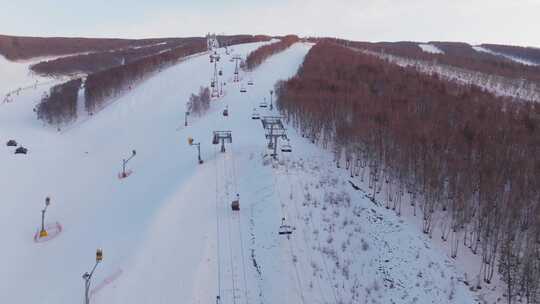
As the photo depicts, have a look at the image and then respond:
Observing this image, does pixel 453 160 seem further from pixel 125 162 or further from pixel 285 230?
pixel 125 162

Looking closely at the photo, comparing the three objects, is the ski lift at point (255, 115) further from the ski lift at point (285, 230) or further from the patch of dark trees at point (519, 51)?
the patch of dark trees at point (519, 51)

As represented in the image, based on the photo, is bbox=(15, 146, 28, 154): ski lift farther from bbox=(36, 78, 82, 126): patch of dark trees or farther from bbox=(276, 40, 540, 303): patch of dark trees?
bbox=(276, 40, 540, 303): patch of dark trees

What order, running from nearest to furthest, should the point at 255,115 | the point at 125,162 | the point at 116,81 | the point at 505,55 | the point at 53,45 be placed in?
the point at 125,162
the point at 255,115
the point at 116,81
the point at 505,55
the point at 53,45

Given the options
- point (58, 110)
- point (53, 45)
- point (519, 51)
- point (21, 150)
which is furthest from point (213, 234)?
point (53, 45)

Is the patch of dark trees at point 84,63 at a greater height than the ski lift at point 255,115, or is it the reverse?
the patch of dark trees at point 84,63

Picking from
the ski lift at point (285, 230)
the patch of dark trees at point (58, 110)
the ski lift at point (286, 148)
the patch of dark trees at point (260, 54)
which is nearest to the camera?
the ski lift at point (285, 230)

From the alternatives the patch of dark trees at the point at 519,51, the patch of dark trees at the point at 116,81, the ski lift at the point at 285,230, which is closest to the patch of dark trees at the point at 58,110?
the patch of dark trees at the point at 116,81
